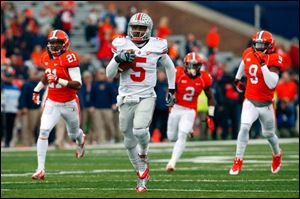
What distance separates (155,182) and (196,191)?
1.35 m

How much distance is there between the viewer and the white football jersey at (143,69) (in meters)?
13.7

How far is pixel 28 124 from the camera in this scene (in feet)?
79.0

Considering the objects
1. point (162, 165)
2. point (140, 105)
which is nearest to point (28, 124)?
point (162, 165)

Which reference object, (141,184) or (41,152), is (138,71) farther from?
(41,152)

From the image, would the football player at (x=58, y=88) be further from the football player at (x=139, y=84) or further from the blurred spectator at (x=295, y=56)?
the blurred spectator at (x=295, y=56)

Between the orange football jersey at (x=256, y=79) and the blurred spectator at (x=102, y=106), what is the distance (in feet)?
27.7

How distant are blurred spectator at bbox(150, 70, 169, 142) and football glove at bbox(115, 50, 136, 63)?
1100cm

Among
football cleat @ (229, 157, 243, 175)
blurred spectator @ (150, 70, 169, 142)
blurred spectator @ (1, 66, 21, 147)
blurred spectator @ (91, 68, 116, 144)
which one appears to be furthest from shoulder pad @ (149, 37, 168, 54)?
blurred spectator @ (150, 70, 169, 142)

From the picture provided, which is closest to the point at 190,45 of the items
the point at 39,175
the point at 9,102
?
the point at 9,102

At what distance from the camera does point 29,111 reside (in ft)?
78.7

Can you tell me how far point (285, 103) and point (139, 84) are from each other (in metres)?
12.9

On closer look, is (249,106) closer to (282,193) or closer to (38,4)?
(282,193)

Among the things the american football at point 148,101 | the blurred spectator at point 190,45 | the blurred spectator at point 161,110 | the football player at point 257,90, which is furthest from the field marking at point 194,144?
the football player at point 257,90

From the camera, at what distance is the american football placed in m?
13.8
